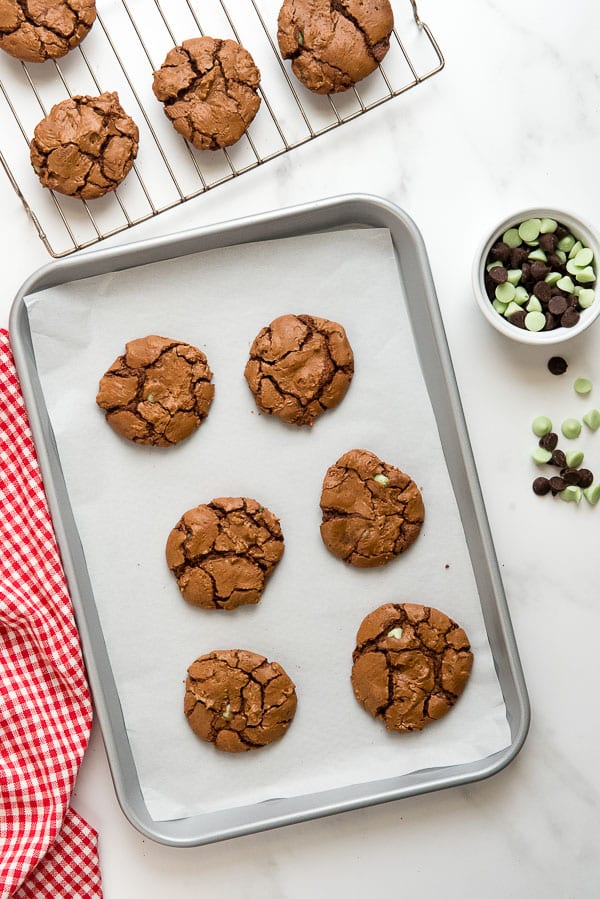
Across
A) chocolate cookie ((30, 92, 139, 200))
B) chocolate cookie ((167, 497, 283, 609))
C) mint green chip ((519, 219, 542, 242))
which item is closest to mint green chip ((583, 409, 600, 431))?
mint green chip ((519, 219, 542, 242))

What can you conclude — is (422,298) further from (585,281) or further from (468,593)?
(468,593)

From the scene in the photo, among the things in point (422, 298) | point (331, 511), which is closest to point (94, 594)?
point (331, 511)

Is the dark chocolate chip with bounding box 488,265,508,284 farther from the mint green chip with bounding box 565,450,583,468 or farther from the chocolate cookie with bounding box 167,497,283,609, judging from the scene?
the chocolate cookie with bounding box 167,497,283,609

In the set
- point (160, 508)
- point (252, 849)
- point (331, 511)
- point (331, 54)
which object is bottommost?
point (252, 849)

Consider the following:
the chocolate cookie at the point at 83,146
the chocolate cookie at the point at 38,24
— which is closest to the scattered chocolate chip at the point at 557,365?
the chocolate cookie at the point at 83,146

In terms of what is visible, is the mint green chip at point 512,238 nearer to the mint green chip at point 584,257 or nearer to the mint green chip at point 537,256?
the mint green chip at point 537,256

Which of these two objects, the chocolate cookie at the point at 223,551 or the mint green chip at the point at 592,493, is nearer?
the chocolate cookie at the point at 223,551
